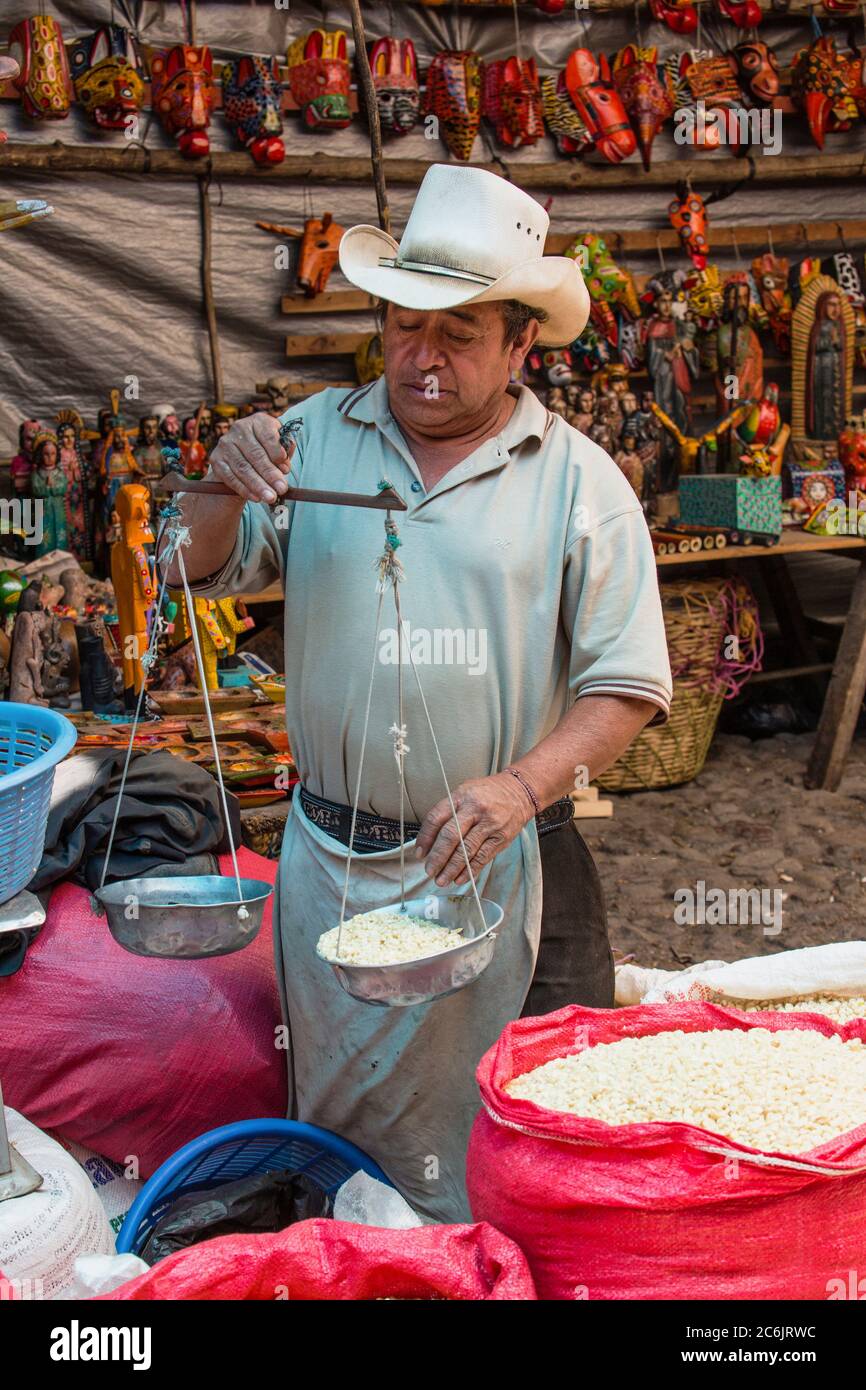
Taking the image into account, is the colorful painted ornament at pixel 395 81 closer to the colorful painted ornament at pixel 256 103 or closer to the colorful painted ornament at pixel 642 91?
the colorful painted ornament at pixel 256 103

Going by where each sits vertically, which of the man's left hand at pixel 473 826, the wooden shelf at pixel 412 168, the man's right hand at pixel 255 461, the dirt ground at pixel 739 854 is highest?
the wooden shelf at pixel 412 168

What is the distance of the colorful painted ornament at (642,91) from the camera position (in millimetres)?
5512

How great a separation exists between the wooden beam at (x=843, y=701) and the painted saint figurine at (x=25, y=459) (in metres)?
3.14

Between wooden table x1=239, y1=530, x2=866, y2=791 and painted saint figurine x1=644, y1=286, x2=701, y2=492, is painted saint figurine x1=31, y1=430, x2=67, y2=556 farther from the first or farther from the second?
painted saint figurine x1=644, y1=286, x2=701, y2=492

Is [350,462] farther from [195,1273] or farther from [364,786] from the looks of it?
[195,1273]

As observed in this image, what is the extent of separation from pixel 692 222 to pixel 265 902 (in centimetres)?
456

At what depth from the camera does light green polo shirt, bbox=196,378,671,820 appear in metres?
2.03

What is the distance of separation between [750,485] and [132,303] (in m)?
2.42

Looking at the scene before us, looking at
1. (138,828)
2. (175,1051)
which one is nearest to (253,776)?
(138,828)

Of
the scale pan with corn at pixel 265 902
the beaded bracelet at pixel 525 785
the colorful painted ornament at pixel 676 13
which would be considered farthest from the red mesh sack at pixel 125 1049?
the colorful painted ornament at pixel 676 13

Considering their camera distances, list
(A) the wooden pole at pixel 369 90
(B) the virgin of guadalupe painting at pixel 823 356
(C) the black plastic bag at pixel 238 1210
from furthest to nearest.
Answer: (B) the virgin of guadalupe painting at pixel 823 356 → (A) the wooden pole at pixel 369 90 → (C) the black plastic bag at pixel 238 1210

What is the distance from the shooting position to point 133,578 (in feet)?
13.1

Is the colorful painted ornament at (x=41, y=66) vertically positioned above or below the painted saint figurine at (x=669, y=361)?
above

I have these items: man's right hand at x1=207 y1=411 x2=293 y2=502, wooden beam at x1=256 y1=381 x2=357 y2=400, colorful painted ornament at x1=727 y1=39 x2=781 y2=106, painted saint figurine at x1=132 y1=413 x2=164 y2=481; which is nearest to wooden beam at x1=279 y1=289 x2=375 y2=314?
wooden beam at x1=256 y1=381 x2=357 y2=400
